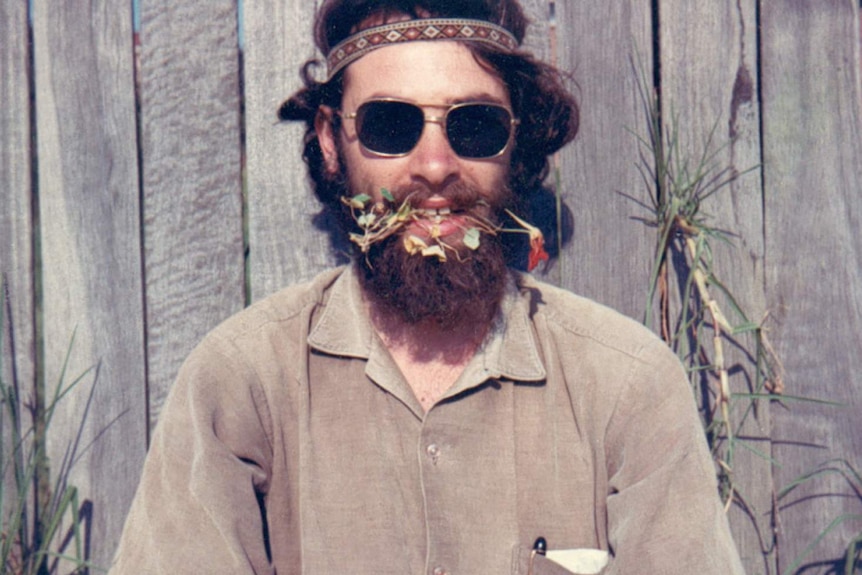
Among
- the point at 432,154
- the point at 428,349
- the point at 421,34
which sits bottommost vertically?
the point at 428,349

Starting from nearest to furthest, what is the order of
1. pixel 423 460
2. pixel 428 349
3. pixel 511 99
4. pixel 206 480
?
pixel 206 480, pixel 423 460, pixel 428 349, pixel 511 99

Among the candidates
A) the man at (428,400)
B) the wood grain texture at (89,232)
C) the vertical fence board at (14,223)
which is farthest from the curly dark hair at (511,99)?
the vertical fence board at (14,223)

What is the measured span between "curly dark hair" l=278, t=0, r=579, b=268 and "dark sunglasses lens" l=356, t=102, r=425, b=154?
229 mm

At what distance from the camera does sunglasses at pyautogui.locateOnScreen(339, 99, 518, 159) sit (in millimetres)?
2359

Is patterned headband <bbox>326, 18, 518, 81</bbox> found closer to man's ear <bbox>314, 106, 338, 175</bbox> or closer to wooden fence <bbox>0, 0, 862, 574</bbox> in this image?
man's ear <bbox>314, 106, 338, 175</bbox>

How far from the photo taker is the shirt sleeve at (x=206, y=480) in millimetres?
2070

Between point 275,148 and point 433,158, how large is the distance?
65 centimetres

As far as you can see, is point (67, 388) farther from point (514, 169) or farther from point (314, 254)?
point (514, 169)

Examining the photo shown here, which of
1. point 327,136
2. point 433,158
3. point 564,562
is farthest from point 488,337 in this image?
point 327,136

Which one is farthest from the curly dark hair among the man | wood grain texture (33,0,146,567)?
wood grain texture (33,0,146,567)

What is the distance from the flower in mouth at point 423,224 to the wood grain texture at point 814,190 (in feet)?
2.97

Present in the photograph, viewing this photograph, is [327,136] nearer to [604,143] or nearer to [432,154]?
[432,154]

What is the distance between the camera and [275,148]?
2781 millimetres

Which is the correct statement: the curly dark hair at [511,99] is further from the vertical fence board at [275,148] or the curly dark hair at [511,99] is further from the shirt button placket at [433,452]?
the shirt button placket at [433,452]
